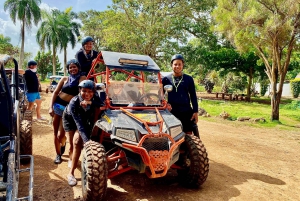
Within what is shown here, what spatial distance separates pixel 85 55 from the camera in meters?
5.37

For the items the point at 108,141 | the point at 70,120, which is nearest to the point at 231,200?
the point at 108,141

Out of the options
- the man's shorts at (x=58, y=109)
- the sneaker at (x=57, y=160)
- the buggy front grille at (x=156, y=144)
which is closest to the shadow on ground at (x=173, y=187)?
the buggy front grille at (x=156, y=144)

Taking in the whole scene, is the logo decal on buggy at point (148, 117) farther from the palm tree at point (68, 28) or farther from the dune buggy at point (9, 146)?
the palm tree at point (68, 28)

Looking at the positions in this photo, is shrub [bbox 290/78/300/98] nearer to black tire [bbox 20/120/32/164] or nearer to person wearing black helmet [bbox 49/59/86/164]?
person wearing black helmet [bbox 49/59/86/164]

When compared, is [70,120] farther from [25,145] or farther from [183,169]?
[183,169]

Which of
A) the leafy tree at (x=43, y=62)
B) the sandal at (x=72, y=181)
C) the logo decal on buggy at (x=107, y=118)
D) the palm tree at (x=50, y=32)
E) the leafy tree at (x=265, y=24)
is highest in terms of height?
the palm tree at (x=50, y=32)

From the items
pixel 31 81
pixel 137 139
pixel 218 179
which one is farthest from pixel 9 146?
pixel 31 81

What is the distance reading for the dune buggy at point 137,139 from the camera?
3.30 m

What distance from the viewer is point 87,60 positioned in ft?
17.7

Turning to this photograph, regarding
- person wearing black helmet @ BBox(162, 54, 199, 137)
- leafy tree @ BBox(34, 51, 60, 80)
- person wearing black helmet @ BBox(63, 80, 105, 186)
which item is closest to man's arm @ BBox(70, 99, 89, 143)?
person wearing black helmet @ BBox(63, 80, 105, 186)

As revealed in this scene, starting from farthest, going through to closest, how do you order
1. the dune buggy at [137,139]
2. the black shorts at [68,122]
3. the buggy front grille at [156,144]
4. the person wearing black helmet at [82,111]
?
1. the black shorts at [68,122]
2. the person wearing black helmet at [82,111]
3. the buggy front grille at [156,144]
4. the dune buggy at [137,139]

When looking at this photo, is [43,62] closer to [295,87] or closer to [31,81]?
[295,87]

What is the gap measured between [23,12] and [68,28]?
9919 millimetres

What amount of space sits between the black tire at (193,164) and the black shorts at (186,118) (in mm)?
743
